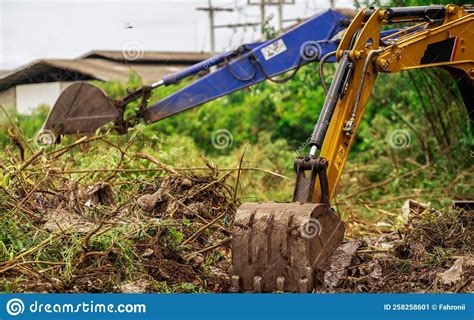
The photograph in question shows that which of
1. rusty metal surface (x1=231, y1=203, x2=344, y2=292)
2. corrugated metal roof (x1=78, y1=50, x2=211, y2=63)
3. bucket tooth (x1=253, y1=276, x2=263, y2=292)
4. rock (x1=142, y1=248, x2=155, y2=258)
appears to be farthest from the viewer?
corrugated metal roof (x1=78, y1=50, x2=211, y2=63)

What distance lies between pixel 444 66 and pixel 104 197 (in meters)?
3.20

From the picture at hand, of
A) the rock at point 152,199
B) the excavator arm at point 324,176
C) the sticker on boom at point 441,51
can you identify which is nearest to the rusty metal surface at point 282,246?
the excavator arm at point 324,176

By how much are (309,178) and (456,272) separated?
48.4 inches

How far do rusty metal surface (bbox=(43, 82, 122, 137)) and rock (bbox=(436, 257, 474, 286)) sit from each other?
5.09m

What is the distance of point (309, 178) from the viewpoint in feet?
24.2

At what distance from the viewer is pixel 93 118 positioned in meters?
11.4

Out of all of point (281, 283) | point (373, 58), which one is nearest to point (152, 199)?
point (281, 283)

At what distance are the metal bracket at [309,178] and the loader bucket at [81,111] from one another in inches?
169

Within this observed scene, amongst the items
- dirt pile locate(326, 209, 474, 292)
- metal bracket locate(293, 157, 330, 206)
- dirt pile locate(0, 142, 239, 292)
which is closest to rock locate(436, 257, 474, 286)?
dirt pile locate(326, 209, 474, 292)

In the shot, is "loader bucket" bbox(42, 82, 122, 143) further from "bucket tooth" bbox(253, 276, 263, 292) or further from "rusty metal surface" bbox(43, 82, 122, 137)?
"bucket tooth" bbox(253, 276, 263, 292)

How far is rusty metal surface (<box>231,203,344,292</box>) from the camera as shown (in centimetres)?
701

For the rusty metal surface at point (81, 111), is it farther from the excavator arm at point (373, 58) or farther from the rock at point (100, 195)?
Answer: the excavator arm at point (373, 58)

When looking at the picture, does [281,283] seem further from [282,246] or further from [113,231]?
[113,231]

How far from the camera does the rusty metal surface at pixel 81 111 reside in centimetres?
1135
